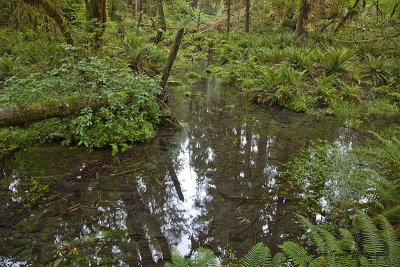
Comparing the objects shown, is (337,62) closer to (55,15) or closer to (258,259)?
(55,15)

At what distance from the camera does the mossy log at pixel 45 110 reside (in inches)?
222

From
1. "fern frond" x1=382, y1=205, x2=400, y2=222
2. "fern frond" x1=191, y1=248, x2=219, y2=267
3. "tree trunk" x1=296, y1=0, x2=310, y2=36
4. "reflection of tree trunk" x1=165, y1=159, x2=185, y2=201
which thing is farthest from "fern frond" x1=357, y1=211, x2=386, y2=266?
"tree trunk" x1=296, y1=0, x2=310, y2=36

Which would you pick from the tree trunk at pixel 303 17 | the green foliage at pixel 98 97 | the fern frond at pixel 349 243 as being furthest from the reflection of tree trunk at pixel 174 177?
the tree trunk at pixel 303 17

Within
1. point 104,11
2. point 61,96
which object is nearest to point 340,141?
point 61,96

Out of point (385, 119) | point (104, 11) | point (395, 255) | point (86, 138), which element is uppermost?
point (104, 11)

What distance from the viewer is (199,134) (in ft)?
25.5

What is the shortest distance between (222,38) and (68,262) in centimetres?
2114

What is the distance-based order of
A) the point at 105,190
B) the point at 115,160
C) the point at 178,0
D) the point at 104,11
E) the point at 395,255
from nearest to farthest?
the point at 395,255
the point at 105,190
the point at 115,160
the point at 104,11
the point at 178,0

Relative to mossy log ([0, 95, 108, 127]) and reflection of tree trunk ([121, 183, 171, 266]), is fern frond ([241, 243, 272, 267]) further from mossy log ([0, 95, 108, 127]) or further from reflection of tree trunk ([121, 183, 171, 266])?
mossy log ([0, 95, 108, 127])

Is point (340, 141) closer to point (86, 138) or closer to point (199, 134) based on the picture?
point (199, 134)

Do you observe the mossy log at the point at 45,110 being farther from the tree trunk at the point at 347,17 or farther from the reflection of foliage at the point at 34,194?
the tree trunk at the point at 347,17

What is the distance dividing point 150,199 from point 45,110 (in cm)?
280

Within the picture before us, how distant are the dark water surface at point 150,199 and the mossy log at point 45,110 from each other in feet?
2.25

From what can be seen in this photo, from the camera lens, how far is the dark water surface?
12.9 ft
